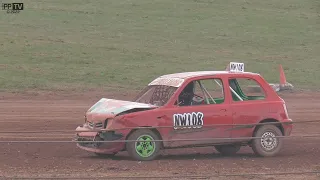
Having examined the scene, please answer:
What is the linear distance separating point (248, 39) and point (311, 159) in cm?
2347

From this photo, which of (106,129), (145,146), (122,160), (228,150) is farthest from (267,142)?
(106,129)

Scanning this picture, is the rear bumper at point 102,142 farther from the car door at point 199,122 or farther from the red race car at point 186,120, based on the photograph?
the car door at point 199,122

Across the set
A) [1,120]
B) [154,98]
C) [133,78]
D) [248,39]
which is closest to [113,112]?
[154,98]

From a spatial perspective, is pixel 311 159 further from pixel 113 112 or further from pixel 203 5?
pixel 203 5

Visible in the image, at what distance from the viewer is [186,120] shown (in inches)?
550

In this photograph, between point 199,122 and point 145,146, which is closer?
point 145,146

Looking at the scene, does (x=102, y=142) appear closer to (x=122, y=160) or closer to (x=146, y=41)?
(x=122, y=160)

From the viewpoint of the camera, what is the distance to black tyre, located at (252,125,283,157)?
14.4 meters

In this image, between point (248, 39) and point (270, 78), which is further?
point (248, 39)

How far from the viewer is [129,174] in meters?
12.4

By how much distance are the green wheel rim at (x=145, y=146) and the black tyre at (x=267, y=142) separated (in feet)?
6.52

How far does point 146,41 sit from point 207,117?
21.8 m

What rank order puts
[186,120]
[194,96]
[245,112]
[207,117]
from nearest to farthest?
1. [186,120]
2. [207,117]
3. [245,112]
4. [194,96]

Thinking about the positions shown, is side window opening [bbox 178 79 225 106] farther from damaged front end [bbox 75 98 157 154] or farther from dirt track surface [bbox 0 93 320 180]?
dirt track surface [bbox 0 93 320 180]
